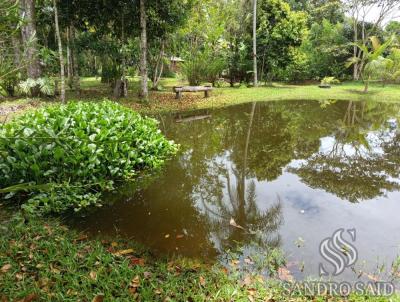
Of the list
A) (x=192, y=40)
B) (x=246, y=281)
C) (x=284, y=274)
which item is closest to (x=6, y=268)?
(x=246, y=281)

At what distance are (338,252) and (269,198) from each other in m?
1.33

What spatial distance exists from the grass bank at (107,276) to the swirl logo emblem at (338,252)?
1.22 ft

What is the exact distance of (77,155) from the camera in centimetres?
389

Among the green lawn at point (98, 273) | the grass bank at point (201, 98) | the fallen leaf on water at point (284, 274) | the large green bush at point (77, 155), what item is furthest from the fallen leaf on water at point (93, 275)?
the grass bank at point (201, 98)

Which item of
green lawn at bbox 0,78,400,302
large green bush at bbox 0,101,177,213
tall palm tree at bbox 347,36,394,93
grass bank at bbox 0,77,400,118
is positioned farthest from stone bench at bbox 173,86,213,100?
green lawn at bbox 0,78,400,302

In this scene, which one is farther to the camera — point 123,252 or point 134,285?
point 123,252

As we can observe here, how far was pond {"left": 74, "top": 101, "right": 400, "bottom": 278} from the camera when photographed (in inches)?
125

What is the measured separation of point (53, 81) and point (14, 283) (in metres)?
9.12

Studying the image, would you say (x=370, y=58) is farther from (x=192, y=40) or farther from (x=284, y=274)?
(x=284, y=274)

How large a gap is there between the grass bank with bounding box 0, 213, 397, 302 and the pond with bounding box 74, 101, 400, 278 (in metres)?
0.29

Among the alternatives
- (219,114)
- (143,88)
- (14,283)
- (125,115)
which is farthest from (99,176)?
(143,88)

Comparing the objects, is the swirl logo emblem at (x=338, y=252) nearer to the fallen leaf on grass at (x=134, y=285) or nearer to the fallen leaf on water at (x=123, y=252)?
the fallen leaf on grass at (x=134, y=285)

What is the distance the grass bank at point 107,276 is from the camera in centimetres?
241

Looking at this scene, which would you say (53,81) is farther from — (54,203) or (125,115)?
(54,203)
